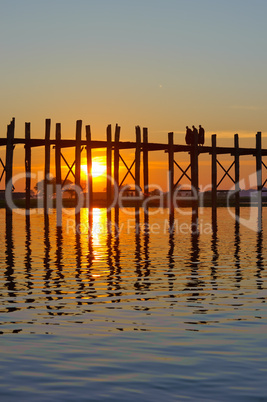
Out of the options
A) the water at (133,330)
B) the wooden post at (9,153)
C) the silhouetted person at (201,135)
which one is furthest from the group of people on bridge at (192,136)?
the water at (133,330)

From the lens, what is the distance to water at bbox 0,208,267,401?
6.33 metres

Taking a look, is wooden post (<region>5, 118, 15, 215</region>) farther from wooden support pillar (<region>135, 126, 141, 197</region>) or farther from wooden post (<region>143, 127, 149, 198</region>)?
wooden post (<region>143, 127, 149, 198</region>)

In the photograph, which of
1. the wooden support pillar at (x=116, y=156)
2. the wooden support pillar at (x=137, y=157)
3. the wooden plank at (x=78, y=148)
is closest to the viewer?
the wooden plank at (x=78, y=148)

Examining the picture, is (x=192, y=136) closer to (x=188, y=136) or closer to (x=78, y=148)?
(x=188, y=136)

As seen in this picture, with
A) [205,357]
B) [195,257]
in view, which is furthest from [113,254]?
[205,357]

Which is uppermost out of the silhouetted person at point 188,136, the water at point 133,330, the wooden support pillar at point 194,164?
the silhouetted person at point 188,136

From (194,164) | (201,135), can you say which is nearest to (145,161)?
(194,164)

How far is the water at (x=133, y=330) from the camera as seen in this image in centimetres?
633

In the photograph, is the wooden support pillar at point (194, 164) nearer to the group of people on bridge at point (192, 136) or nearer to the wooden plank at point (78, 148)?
the group of people on bridge at point (192, 136)

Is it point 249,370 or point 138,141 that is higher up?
point 138,141

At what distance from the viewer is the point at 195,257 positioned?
1839 cm

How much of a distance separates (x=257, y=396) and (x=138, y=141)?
1263 inches

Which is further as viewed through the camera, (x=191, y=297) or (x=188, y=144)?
(x=188, y=144)

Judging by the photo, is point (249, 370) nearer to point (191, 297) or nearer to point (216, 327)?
point (216, 327)
